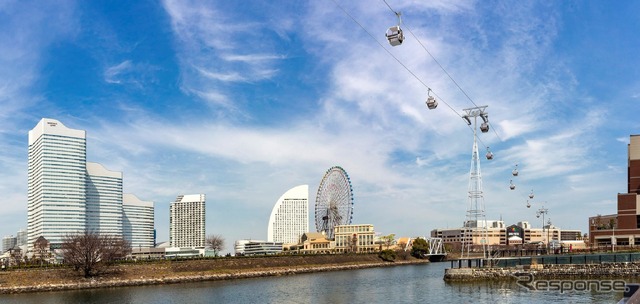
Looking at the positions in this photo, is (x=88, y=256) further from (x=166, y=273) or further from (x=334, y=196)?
(x=334, y=196)

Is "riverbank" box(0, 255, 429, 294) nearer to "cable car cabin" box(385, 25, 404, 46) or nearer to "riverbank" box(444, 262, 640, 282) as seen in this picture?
"riverbank" box(444, 262, 640, 282)

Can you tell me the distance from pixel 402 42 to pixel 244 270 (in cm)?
9007

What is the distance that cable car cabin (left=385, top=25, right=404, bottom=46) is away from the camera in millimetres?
19578

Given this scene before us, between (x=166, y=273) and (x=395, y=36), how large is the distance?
81.4 m

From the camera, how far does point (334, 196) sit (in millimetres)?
160500

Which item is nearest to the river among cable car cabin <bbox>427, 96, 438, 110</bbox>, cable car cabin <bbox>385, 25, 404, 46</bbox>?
cable car cabin <bbox>427, 96, 438, 110</bbox>

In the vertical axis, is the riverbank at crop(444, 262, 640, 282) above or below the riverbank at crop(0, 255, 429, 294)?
above

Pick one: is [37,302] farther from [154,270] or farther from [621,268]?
[621,268]

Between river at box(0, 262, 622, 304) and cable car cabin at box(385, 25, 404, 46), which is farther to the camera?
river at box(0, 262, 622, 304)

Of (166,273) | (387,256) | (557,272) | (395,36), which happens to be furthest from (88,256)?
(387,256)

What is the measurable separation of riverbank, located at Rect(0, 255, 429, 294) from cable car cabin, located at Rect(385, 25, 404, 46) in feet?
240

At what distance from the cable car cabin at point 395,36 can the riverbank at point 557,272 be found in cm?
5422

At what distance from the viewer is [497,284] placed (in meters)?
63.0

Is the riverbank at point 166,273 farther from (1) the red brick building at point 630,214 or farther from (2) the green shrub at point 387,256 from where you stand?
(1) the red brick building at point 630,214
